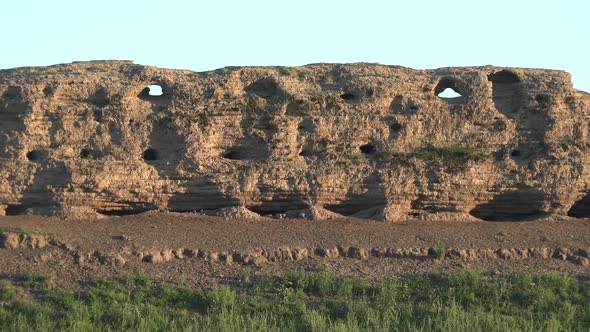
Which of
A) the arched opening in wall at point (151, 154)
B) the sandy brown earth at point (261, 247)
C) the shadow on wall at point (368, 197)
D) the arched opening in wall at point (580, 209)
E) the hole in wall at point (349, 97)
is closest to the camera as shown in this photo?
the sandy brown earth at point (261, 247)

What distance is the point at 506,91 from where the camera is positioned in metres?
18.1

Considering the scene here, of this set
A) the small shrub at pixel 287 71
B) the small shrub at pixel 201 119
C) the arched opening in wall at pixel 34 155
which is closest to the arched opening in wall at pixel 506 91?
the small shrub at pixel 287 71

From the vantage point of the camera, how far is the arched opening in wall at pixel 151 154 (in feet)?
55.6

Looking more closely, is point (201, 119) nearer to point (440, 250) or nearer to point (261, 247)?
point (261, 247)

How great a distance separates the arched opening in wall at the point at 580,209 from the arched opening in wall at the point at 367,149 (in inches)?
152

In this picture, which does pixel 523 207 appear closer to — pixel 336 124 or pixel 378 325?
pixel 336 124

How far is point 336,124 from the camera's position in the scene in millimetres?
17266

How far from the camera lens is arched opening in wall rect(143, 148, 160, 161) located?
16953 millimetres

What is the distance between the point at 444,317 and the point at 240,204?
4.72m

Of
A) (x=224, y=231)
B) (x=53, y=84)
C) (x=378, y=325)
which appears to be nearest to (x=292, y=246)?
(x=224, y=231)

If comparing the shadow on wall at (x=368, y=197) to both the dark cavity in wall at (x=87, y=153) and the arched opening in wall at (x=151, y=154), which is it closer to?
the arched opening in wall at (x=151, y=154)

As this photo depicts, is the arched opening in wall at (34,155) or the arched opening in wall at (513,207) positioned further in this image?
the arched opening in wall at (513,207)

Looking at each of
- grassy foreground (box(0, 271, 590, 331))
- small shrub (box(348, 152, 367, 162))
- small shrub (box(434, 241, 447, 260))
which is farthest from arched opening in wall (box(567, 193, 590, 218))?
small shrub (box(348, 152, 367, 162))

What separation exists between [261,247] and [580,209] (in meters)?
6.33
